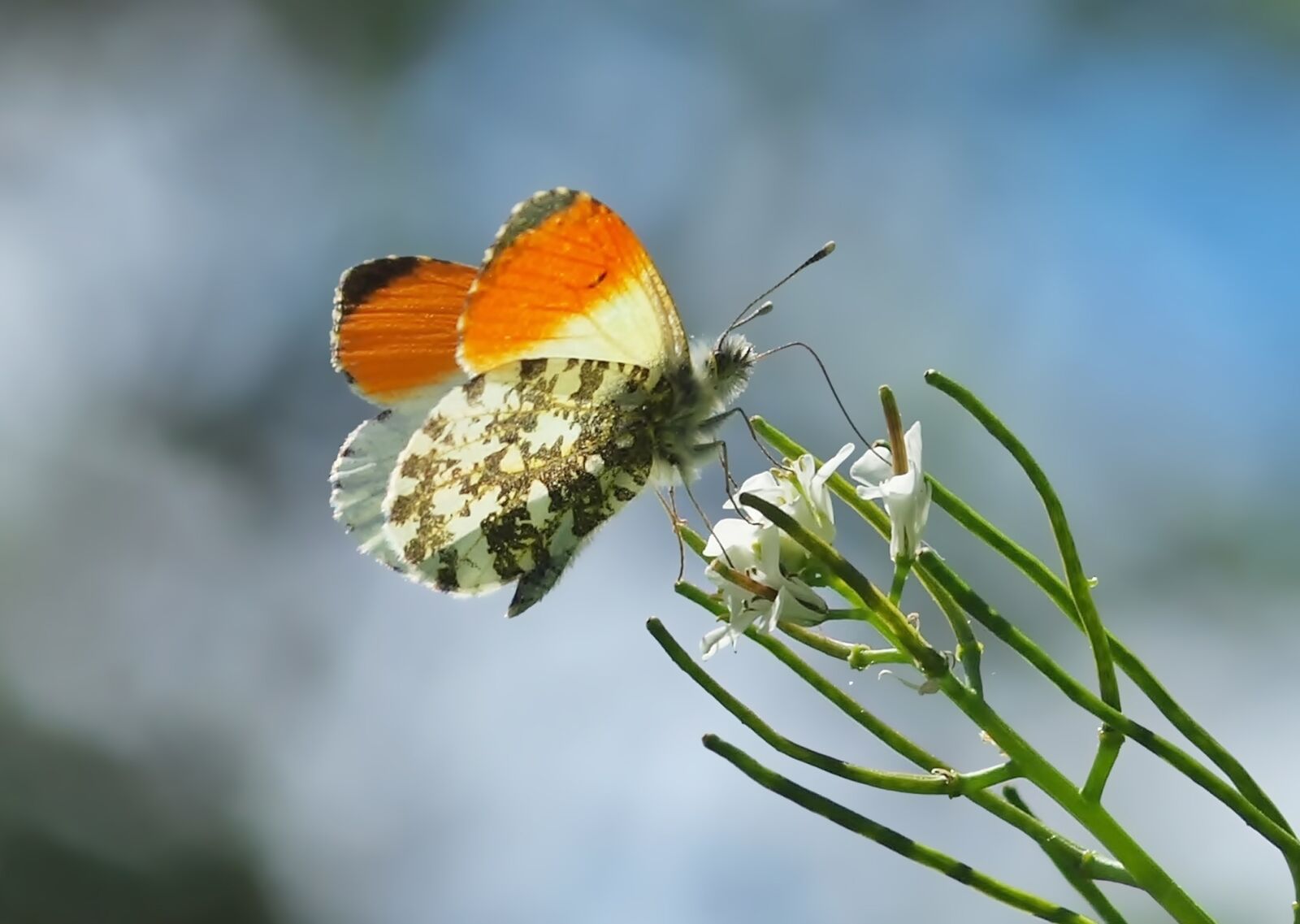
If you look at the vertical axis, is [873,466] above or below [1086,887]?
above

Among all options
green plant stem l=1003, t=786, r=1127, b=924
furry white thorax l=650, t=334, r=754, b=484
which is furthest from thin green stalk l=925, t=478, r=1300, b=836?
furry white thorax l=650, t=334, r=754, b=484

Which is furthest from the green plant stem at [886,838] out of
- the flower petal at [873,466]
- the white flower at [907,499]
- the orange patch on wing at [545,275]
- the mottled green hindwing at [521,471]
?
the orange patch on wing at [545,275]

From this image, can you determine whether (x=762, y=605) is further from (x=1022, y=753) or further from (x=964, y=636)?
(x=1022, y=753)

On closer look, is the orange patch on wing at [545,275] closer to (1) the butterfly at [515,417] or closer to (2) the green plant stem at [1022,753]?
(1) the butterfly at [515,417]

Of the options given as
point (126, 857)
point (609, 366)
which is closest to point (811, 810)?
point (609, 366)

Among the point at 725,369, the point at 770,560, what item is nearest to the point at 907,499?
the point at 770,560

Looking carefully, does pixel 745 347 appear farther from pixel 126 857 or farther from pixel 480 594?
pixel 126 857
